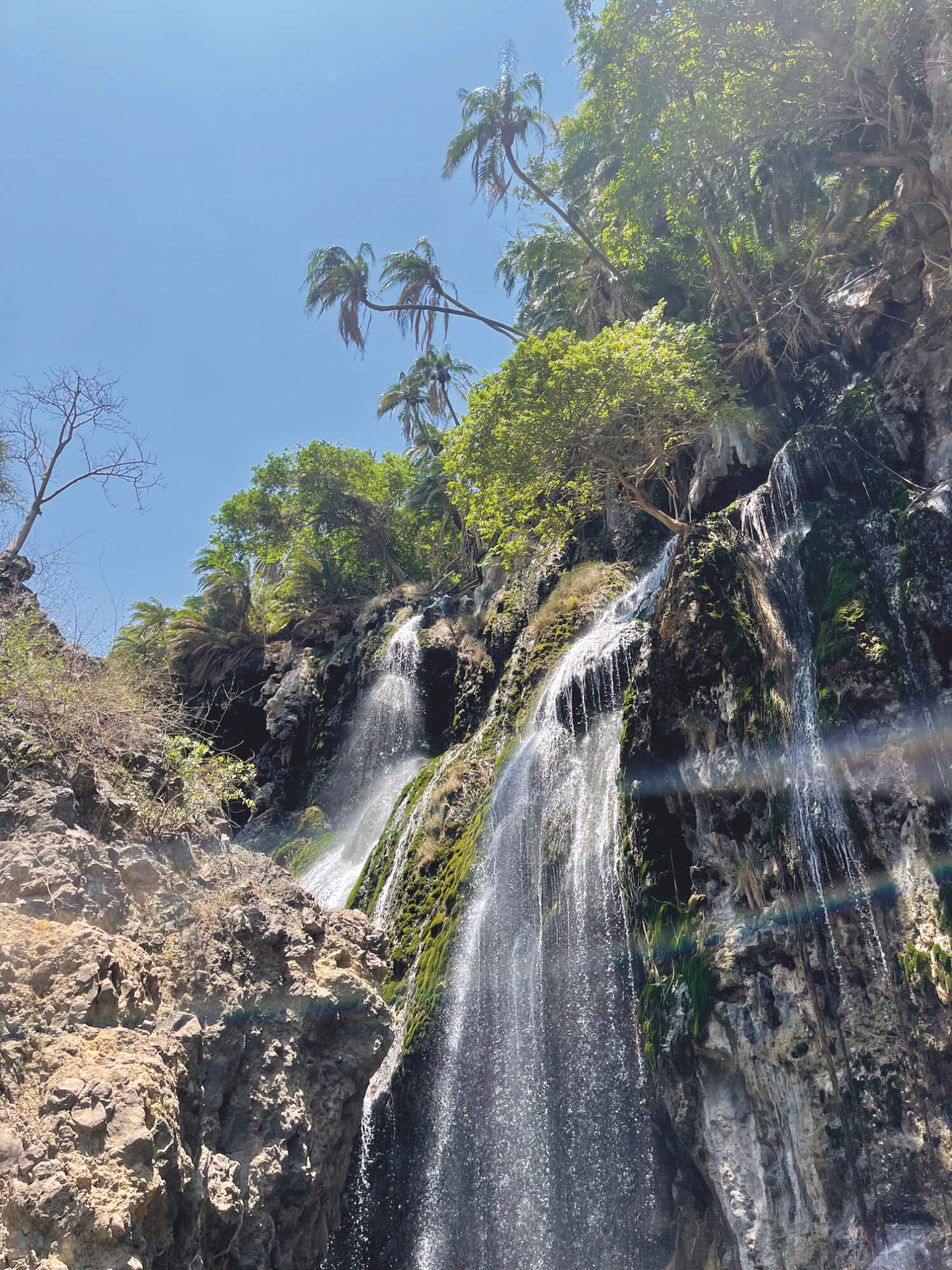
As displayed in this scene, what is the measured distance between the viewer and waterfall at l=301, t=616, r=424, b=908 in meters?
18.8

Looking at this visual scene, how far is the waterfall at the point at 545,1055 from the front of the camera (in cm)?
921

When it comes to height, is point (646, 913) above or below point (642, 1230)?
above

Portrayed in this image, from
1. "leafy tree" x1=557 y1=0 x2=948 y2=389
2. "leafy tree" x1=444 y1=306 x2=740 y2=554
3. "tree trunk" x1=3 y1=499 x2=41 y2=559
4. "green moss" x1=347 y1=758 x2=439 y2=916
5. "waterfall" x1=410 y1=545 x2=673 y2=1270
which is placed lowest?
"waterfall" x1=410 y1=545 x2=673 y2=1270

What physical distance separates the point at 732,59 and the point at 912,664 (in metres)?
12.6

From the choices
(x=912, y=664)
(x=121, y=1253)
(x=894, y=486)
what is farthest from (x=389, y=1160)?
(x=894, y=486)

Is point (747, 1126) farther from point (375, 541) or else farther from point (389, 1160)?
point (375, 541)

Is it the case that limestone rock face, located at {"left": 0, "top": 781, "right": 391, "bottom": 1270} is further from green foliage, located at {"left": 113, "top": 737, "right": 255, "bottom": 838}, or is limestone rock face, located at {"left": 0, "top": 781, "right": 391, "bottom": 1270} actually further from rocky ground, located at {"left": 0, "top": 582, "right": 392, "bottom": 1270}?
green foliage, located at {"left": 113, "top": 737, "right": 255, "bottom": 838}

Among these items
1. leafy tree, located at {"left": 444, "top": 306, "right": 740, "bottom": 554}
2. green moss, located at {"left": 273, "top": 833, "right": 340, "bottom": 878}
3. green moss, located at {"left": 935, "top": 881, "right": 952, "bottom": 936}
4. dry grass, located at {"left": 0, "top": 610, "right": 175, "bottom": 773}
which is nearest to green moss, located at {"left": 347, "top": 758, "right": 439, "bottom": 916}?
green moss, located at {"left": 273, "top": 833, "right": 340, "bottom": 878}

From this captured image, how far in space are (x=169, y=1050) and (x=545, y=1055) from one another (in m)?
5.78

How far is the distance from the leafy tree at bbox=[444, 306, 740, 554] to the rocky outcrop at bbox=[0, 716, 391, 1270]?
318 inches

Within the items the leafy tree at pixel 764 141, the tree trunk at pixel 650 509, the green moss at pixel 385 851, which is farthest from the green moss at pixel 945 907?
the leafy tree at pixel 764 141

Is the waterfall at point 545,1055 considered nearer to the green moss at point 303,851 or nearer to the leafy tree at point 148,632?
the green moss at point 303,851

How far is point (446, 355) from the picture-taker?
1302 inches

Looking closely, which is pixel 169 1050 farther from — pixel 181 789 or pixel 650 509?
pixel 650 509
